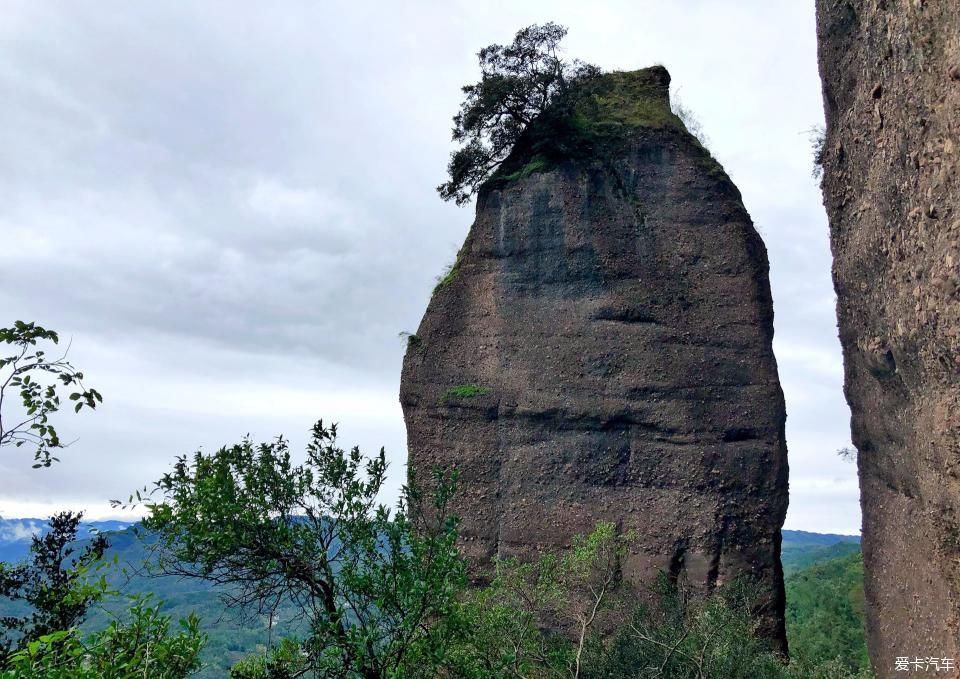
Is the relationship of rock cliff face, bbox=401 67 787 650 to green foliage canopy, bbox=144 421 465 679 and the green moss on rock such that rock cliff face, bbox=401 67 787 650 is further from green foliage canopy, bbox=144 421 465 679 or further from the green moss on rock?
green foliage canopy, bbox=144 421 465 679

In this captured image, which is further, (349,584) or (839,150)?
(839,150)

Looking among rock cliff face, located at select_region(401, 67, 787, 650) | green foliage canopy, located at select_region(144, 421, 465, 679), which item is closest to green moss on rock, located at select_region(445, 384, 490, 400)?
rock cliff face, located at select_region(401, 67, 787, 650)

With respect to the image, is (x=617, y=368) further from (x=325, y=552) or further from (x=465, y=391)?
(x=325, y=552)

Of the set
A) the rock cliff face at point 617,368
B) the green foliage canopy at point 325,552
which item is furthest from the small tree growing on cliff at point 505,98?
the green foliage canopy at point 325,552

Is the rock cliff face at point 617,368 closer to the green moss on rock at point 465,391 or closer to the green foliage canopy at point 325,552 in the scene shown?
the green moss on rock at point 465,391

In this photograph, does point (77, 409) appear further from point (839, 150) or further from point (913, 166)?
point (839, 150)

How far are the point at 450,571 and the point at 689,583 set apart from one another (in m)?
8.98

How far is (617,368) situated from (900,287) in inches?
310

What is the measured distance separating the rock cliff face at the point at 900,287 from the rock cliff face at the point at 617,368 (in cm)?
296

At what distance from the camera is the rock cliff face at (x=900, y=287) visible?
1030 cm

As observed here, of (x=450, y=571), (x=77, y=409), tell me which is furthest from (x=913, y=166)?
(x=77, y=409)

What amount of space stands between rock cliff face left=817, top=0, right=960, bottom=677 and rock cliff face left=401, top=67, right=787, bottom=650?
296cm

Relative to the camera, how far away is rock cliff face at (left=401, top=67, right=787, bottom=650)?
18.0 meters

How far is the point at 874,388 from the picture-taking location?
1454cm
